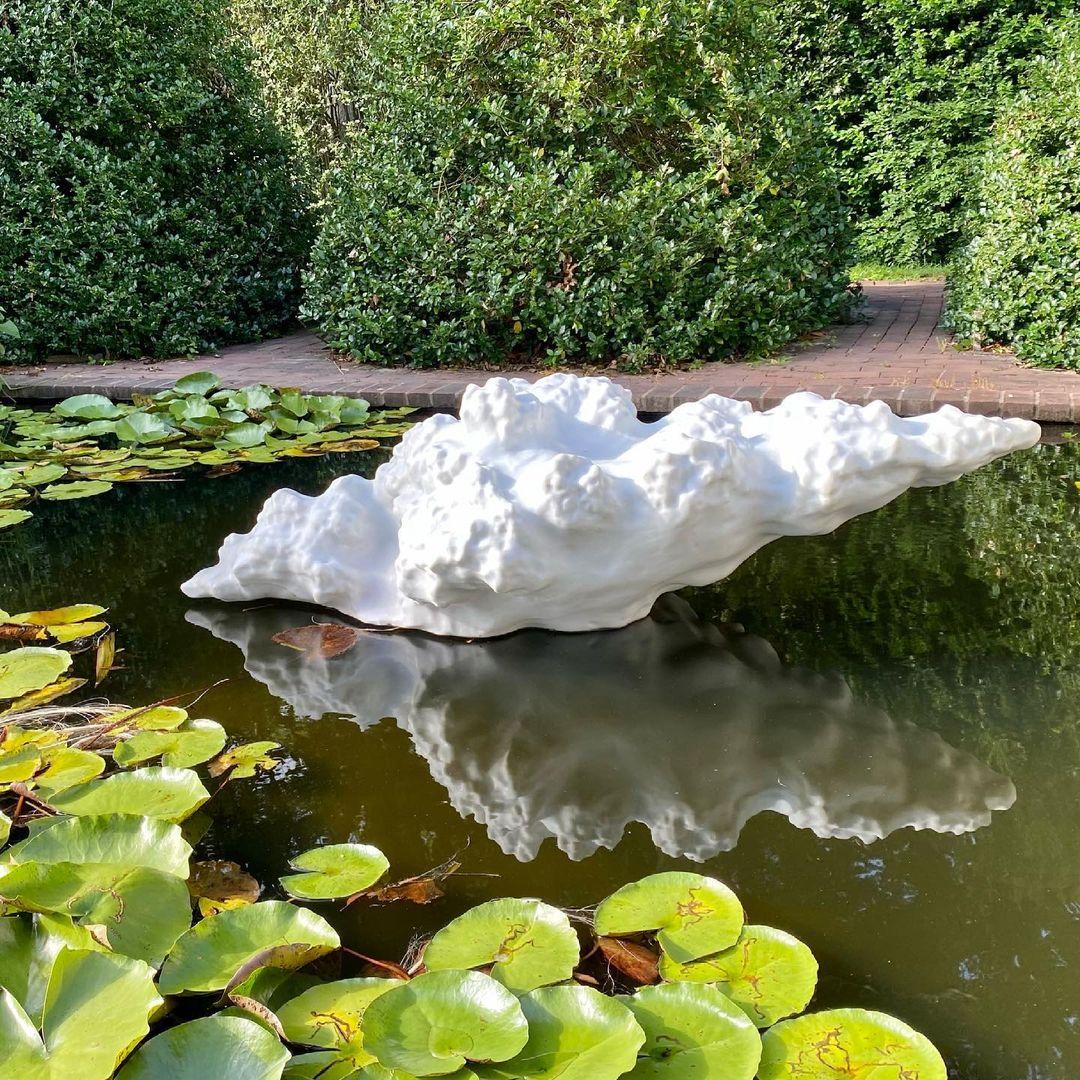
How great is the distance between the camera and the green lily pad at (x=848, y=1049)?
1074 millimetres

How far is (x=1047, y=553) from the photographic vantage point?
2635 mm

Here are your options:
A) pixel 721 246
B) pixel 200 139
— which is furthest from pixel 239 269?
pixel 721 246

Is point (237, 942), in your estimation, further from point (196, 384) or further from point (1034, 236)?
point (1034, 236)

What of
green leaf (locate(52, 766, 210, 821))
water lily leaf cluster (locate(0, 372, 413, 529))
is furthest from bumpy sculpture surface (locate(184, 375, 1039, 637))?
water lily leaf cluster (locate(0, 372, 413, 529))

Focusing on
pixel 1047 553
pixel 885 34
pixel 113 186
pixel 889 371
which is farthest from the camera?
pixel 885 34

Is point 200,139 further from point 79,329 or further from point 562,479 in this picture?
point 562,479

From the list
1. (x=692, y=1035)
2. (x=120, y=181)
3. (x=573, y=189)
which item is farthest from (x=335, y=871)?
(x=120, y=181)

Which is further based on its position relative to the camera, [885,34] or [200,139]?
[885,34]

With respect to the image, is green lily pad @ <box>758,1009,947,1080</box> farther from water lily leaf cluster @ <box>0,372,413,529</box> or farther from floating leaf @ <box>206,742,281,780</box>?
water lily leaf cluster @ <box>0,372,413,529</box>

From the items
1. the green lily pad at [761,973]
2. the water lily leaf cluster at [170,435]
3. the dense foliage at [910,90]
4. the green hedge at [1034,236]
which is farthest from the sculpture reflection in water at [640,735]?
the dense foliage at [910,90]

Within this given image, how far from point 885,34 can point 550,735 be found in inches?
356

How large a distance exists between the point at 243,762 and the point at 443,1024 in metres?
0.80

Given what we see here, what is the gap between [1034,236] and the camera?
4.91 meters

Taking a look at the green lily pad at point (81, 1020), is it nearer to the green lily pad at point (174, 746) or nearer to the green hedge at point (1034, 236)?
the green lily pad at point (174, 746)
